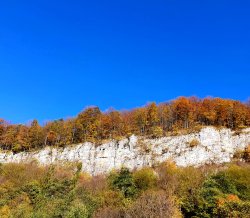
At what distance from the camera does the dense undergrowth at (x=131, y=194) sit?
35.7m

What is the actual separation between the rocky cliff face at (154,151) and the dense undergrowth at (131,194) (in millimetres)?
5055

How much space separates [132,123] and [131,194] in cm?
3849

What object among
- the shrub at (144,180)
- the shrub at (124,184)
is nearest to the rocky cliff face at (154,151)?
the shrub at (144,180)

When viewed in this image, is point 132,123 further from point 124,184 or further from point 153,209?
point 153,209

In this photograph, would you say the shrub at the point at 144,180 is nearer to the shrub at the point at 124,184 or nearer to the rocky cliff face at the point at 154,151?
the shrub at the point at 124,184

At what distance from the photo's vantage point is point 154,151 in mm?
75125

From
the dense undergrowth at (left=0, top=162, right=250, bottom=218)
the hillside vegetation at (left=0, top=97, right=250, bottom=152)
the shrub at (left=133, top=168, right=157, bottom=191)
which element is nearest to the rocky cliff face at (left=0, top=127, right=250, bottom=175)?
the hillside vegetation at (left=0, top=97, right=250, bottom=152)

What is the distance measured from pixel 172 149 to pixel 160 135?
674 centimetres

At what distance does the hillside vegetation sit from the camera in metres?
80.1

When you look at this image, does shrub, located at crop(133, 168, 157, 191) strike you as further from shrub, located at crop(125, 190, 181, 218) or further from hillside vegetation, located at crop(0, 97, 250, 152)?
hillside vegetation, located at crop(0, 97, 250, 152)

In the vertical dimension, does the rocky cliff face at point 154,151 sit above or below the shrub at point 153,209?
above

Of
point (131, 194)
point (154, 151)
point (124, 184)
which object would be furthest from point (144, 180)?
point (154, 151)

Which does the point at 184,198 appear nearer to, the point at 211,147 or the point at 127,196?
the point at 127,196

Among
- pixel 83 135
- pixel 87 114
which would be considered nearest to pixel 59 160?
pixel 83 135
